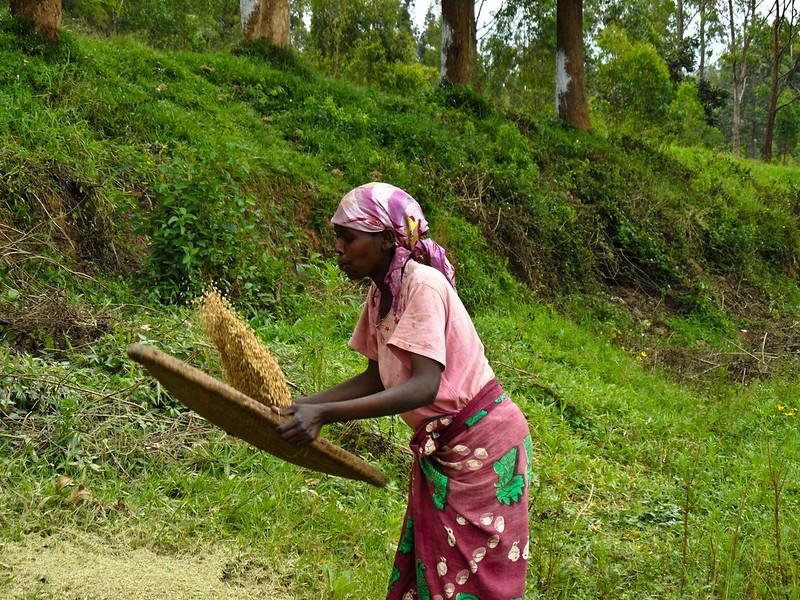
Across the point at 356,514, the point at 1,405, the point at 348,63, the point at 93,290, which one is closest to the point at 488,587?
the point at 356,514

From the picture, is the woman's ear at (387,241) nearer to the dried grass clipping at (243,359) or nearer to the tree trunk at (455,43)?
the dried grass clipping at (243,359)

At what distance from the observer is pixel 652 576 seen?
3768 millimetres

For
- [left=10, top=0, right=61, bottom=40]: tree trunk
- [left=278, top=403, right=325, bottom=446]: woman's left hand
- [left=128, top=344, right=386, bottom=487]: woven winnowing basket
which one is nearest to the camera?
[left=128, top=344, right=386, bottom=487]: woven winnowing basket

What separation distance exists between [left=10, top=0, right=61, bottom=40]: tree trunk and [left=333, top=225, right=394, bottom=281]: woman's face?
6516 mm

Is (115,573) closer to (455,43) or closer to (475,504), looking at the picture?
(475,504)

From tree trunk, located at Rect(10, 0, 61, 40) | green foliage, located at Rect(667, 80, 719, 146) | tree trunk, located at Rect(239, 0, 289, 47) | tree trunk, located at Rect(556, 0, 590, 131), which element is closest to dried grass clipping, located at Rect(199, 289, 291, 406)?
tree trunk, located at Rect(10, 0, 61, 40)

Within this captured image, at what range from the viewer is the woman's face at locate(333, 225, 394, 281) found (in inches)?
88.3

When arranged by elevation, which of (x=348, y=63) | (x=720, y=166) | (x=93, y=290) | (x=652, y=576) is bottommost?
(x=652, y=576)

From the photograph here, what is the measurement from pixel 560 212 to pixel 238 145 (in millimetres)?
4567

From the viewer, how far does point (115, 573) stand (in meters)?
2.89

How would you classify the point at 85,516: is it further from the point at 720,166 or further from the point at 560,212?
the point at 720,166

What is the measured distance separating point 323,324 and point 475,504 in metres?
3.21

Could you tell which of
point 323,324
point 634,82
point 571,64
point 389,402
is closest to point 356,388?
point 389,402

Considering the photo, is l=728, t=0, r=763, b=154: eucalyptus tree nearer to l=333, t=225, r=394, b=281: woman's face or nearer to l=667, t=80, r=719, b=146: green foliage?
l=667, t=80, r=719, b=146: green foliage
